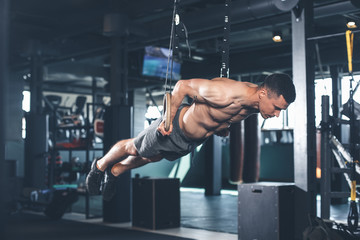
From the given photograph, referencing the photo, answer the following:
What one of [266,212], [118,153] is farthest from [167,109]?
[266,212]

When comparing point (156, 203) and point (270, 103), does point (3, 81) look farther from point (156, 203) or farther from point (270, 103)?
point (156, 203)

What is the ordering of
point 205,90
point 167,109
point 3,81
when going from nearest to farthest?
point 3,81
point 167,109
point 205,90

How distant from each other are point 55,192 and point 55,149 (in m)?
1.00

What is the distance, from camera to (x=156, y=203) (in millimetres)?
7020

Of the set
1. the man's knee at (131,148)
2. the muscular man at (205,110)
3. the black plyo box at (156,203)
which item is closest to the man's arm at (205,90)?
the muscular man at (205,110)

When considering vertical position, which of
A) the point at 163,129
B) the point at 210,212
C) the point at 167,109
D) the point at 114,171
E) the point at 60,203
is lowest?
the point at 210,212

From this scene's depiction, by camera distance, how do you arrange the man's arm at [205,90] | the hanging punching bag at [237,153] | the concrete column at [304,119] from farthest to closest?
the hanging punching bag at [237,153], the concrete column at [304,119], the man's arm at [205,90]

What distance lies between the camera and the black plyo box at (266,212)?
544cm

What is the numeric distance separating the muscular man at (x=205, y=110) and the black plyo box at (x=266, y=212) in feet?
6.59

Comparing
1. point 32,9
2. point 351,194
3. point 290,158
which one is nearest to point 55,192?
point 32,9

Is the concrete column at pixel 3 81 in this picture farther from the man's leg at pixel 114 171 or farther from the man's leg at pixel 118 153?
the man's leg at pixel 114 171

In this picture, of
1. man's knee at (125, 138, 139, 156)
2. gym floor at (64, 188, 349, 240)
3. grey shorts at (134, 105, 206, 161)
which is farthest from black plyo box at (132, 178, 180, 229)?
grey shorts at (134, 105, 206, 161)

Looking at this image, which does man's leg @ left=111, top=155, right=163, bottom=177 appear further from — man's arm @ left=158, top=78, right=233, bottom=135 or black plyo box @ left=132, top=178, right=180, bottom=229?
black plyo box @ left=132, top=178, right=180, bottom=229

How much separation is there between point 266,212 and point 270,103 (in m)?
2.55
